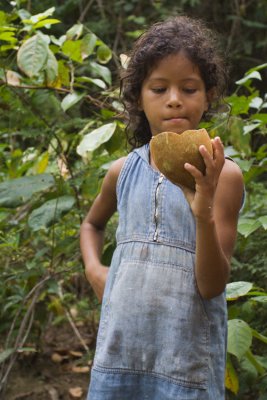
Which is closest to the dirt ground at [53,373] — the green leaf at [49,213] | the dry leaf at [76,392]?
the dry leaf at [76,392]

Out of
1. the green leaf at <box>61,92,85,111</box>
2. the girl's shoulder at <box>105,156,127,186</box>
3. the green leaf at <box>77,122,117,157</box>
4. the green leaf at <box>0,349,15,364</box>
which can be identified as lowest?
the green leaf at <box>0,349,15,364</box>

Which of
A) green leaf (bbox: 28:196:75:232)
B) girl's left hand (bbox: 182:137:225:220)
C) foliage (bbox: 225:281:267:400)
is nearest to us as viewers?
girl's left hand (bbox: 182:137:225:220)

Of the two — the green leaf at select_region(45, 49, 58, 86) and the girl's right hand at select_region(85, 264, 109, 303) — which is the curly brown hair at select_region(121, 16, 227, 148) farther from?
the green leaf at select_region(45, 49, 58, 86)

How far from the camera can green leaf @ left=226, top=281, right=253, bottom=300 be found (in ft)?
5.63

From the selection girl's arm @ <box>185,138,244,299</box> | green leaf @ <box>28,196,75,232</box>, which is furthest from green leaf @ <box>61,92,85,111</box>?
girl's arm @ <box>185,138,244,299</box>

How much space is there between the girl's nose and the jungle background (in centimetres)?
55

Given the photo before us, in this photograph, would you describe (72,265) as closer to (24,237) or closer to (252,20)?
(24,237)

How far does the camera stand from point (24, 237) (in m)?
2.49

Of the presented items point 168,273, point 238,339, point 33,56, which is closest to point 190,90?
point 168,273

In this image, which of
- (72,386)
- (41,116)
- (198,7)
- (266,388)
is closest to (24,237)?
(41,116)

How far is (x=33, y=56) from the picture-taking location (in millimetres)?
2092

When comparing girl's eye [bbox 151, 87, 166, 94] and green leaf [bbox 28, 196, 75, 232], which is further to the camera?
green leaf [bbox 28, 196, 75, 232]

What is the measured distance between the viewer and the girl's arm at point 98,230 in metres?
1.64

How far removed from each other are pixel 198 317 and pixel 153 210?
0.81 ft
